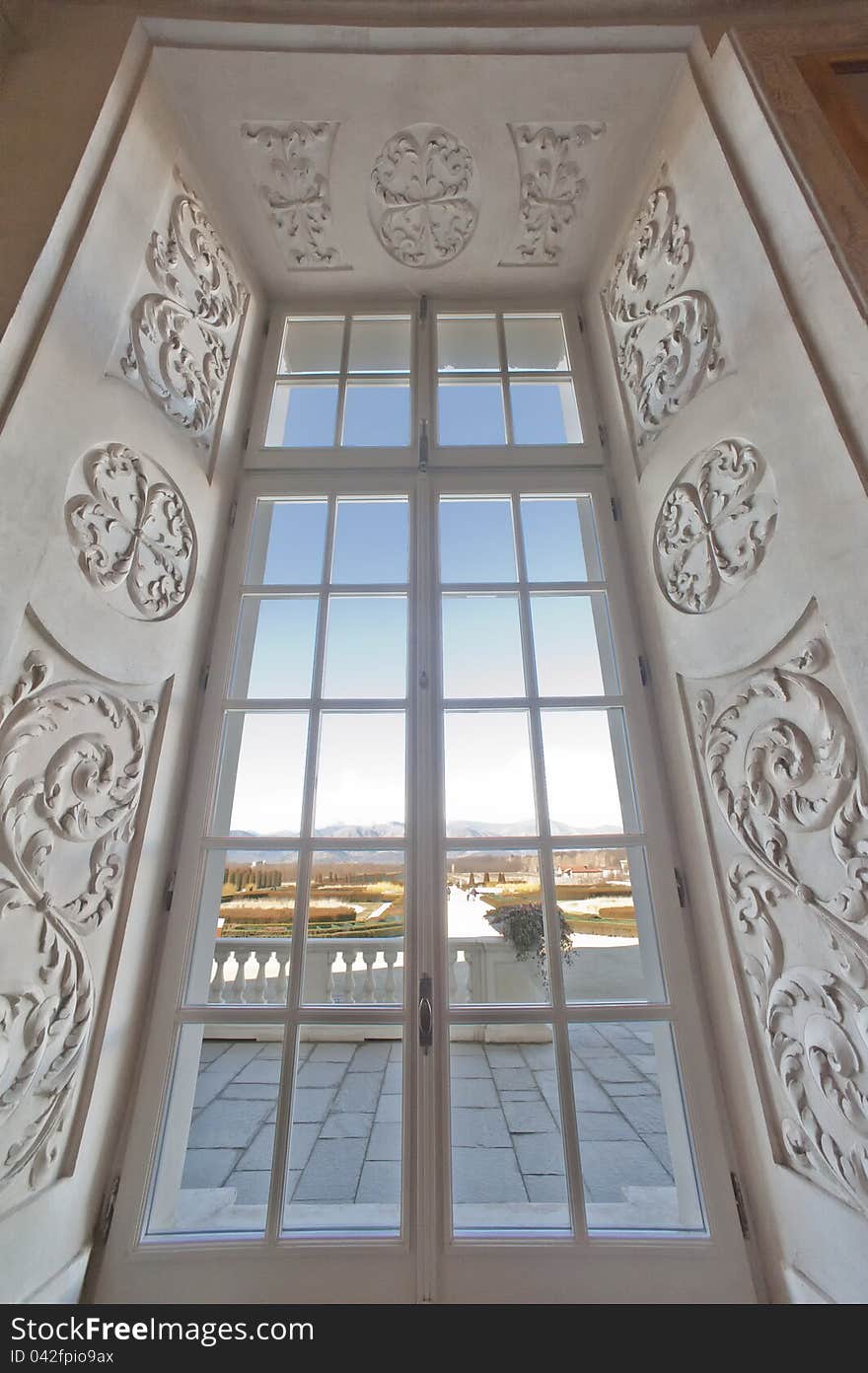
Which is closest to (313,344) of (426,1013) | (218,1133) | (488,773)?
(488,773)

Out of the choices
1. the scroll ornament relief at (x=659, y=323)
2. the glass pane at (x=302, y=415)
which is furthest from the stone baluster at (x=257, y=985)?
the scroll ornament relief at (x=659, y=323)

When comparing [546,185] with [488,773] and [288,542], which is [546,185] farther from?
[488,773]

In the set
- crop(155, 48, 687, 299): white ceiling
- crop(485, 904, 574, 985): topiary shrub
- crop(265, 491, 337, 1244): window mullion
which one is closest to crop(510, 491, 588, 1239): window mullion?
crop(485, 904, 574, 985): topiary shrub

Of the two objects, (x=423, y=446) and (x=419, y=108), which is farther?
(x=423, y=446)

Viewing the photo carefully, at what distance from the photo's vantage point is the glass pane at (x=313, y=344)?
1.88 m

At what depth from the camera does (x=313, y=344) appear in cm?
191

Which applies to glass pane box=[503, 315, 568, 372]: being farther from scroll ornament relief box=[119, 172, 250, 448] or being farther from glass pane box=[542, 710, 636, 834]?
glass pane box=[542, 710, 636, 834]

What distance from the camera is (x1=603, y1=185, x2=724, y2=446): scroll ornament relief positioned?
126 centimetres

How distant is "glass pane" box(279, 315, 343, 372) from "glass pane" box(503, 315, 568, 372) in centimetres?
62

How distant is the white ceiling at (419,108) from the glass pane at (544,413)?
0.46 metres

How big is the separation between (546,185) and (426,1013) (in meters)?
2.35

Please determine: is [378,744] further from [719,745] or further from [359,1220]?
[359,1220]

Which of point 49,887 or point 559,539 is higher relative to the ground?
point 559,539

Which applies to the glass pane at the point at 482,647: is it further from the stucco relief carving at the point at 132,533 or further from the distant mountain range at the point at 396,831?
the stucco relief carving at the point at 132,533
